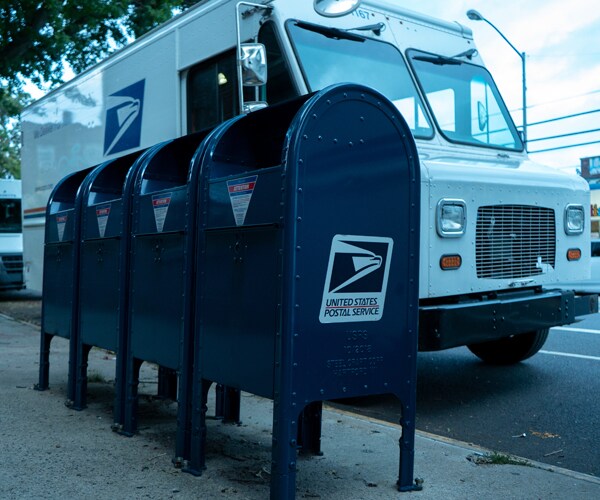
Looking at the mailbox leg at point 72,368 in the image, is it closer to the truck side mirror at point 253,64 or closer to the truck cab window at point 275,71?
the truck side mirror at point 253,64

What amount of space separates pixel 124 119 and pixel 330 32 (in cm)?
334

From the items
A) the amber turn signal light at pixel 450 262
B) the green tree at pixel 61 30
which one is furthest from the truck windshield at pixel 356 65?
the green tree at pixel 61 30

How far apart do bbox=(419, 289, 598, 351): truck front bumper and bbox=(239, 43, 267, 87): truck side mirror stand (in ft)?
6.73

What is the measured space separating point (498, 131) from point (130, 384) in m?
4.45

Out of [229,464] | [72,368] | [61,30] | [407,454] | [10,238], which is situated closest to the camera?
[407,454]

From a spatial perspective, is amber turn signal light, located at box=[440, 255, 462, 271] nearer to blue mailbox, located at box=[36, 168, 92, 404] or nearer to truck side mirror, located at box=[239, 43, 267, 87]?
truck side mirror, located at box=[239, 43, 267, 87]

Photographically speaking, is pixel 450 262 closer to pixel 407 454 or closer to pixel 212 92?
pixel 407 454

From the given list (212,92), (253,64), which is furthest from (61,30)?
(253,64)

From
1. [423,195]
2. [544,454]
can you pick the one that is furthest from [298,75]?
[544,454]

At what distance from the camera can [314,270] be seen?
351 cm

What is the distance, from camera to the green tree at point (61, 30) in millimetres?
13992

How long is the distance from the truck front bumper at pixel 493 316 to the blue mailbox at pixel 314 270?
1.35 meters

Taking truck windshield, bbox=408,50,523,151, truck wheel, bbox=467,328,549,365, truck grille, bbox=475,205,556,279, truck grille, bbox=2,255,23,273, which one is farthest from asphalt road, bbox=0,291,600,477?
truck grille, bbox=2,255,23,273

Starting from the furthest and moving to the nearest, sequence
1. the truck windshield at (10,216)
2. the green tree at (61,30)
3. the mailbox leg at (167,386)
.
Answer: the truck windshield at (10,216) → the green tree at (61,30) → the mailbox leg at (167,386)
